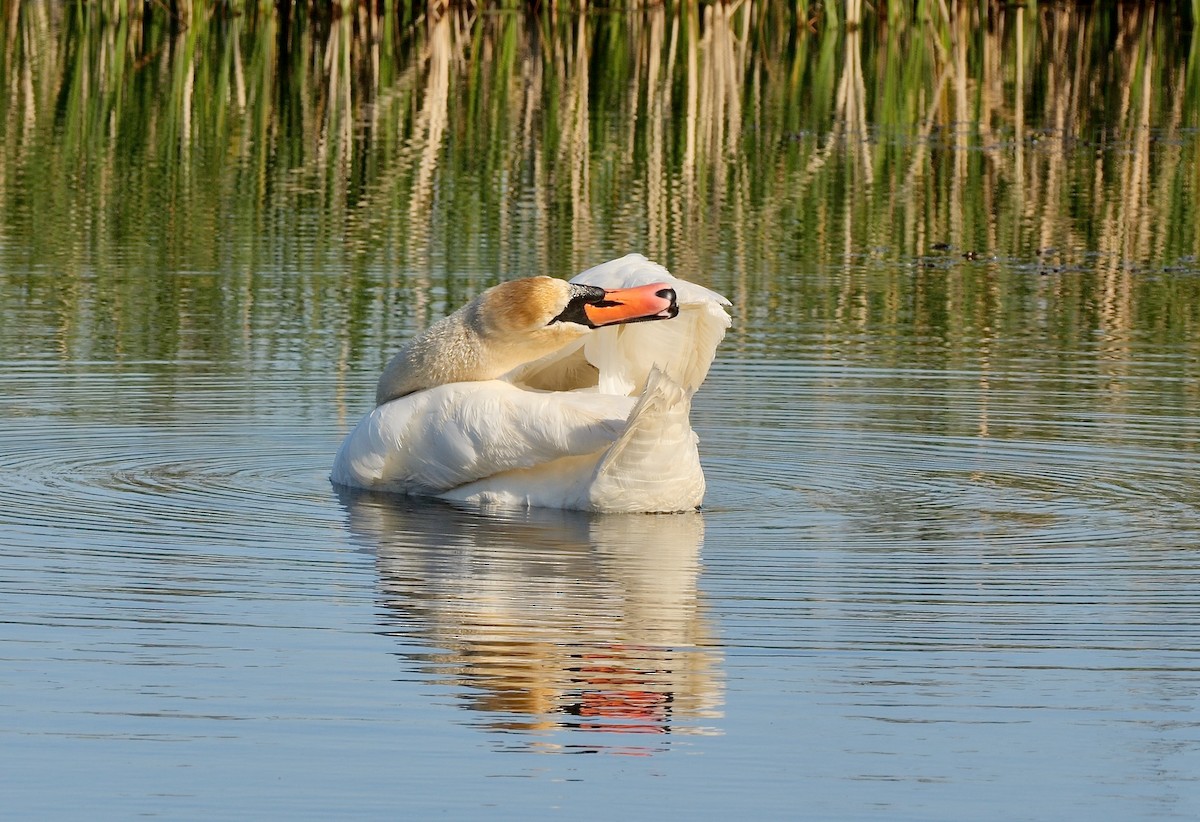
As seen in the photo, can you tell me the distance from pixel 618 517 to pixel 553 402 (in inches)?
20.8

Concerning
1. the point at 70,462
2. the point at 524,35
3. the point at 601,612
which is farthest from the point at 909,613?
the point at 524,35

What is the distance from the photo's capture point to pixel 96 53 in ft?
100

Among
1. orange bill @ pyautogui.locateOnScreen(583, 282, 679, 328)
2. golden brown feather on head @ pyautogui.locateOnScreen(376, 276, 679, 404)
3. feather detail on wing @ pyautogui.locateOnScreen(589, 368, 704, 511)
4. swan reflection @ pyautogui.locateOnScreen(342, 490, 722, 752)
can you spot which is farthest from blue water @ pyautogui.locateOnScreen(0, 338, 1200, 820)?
orange bill @ pyautogui.locateOnScreen(583, 282, 679, 328)

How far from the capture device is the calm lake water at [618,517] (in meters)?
5.54

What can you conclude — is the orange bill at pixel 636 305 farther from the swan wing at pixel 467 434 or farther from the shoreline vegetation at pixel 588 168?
the shoreline vegetation at pixel 588 168

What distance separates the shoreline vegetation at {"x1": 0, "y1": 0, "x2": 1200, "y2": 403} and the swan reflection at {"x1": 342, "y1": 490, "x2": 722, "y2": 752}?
3857 millimetres

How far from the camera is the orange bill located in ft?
28.4

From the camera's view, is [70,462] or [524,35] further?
[524,35]

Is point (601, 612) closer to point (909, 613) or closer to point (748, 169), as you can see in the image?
point (909, 613)

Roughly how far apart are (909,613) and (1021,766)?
166 cm

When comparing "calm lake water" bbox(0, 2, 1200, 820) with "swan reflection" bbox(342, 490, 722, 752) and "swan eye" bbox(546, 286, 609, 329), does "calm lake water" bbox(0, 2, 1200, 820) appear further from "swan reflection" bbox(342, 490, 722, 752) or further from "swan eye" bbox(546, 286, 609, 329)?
"swan eye" bbox(546, 286, 609, 329)

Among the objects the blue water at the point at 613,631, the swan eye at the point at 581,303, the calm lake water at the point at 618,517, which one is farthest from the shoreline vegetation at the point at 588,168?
the swan eye at the point at 581,303

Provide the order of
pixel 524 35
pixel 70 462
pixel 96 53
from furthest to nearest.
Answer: pixel 524 35, pixel 96 53, pixel 70 462

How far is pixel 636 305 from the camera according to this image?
873cm
